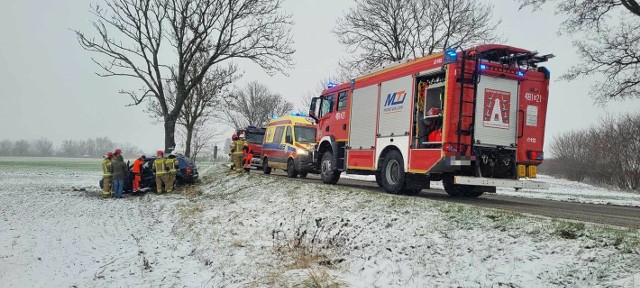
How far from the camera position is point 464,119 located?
28.8ft

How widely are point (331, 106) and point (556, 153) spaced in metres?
63.5

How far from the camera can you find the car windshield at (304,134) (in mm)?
17047

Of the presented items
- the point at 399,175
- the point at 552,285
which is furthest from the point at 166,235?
the point at 552,285

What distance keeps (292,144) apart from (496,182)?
927 centimetres

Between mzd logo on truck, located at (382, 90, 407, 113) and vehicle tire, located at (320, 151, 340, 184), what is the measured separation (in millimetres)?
2952

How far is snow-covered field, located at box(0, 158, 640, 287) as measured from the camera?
14.4ft

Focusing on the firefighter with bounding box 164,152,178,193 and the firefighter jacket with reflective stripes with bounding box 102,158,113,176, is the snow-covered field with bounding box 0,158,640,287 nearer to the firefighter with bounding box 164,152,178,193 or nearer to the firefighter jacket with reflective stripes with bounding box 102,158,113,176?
the firefighter with bounding box 164,152,178,193

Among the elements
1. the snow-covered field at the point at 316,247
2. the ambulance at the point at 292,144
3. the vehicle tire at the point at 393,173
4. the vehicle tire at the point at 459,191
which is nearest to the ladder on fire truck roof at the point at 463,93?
the vehicle tire at the point at 393,173

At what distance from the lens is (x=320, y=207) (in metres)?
8.41

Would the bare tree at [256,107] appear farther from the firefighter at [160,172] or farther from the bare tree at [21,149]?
the bare tree at [21,149]

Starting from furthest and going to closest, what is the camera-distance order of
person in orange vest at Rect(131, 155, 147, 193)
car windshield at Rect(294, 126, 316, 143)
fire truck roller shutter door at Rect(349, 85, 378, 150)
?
car windshield at Rect(294, 126, 316, 143) → person in orange vest at Rect(131, 155, 147, 193) → fire truck roller shutter door at Rect(349, 85, 378, 150)

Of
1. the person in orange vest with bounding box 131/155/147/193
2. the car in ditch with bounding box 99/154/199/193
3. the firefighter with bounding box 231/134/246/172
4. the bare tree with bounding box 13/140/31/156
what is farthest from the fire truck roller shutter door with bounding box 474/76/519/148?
the bare tree with bounding box 13/140/31/156

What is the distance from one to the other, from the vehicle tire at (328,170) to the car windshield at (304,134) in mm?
3647

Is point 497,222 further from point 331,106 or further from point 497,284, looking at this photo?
point 331,106
